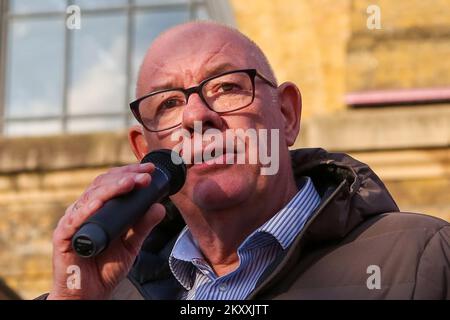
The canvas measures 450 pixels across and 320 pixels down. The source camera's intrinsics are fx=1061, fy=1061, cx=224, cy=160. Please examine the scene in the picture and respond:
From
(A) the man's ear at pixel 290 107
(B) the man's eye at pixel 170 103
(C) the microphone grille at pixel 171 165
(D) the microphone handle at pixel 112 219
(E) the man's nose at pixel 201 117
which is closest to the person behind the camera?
(D) the microphone handle at pixel 112 219

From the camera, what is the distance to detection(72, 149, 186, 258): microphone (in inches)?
70.6

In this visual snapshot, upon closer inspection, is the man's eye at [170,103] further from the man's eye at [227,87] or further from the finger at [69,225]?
the finger at [69,225]

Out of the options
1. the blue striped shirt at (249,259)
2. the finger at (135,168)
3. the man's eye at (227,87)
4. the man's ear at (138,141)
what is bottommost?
the blue striped shirt at (249,259)

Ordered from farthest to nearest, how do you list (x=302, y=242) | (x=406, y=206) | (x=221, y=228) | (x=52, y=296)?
A: (x=406, y=206) → (x=221, y=228) → (x=302, y=242) → (x=52, y=296)

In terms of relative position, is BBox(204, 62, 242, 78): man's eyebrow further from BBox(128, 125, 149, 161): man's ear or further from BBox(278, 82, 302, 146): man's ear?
BBox(128, 125, 149, 161): man's ear

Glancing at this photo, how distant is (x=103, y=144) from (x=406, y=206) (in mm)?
1909

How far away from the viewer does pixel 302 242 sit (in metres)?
2.29

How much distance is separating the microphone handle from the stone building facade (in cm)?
419

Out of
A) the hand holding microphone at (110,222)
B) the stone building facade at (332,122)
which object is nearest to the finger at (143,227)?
the hand holding microphone at (110,222)

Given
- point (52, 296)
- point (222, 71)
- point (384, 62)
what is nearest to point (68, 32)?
point (384, 62)

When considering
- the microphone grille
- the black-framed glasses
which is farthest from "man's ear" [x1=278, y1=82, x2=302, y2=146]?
the microphone grille

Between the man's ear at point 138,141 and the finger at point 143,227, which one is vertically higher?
the man's ear at point 138,141

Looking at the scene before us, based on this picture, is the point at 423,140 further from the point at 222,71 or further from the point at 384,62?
the point at 222,71

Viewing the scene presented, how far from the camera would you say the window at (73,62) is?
7426 millimetres
